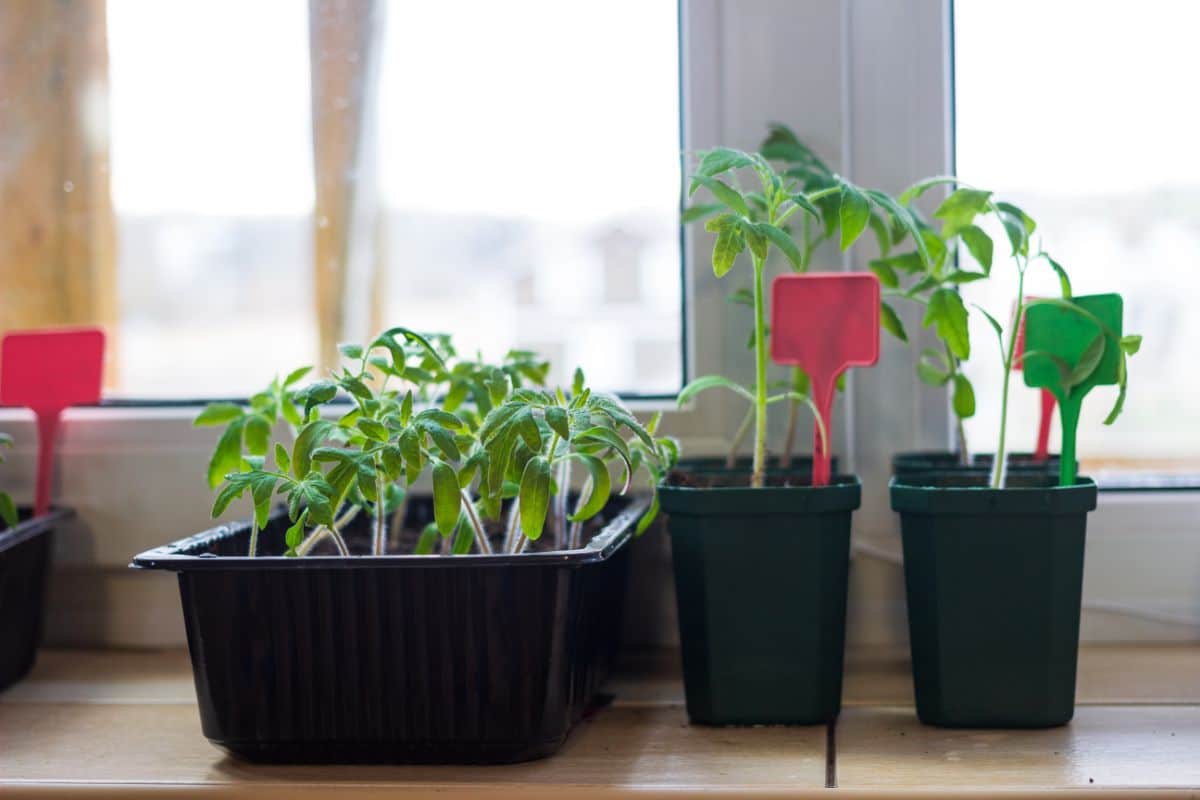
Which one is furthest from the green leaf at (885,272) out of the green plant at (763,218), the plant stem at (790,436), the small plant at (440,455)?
the small plant at (440,455)

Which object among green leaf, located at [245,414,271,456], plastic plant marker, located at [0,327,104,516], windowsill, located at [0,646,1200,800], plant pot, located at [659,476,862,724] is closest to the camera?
windowsill, located at [0,646,1200,800]

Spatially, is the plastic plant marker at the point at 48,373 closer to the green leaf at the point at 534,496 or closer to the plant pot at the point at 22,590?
the plant pot at the point at 22,590

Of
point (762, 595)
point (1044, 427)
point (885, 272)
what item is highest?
point (885, 272)

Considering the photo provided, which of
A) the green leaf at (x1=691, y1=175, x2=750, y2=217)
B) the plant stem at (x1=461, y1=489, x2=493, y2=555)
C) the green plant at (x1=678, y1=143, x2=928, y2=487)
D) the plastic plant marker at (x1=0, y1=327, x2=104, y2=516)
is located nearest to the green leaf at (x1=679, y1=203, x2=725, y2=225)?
the green plant at (x1=678, y1=143, x2=928, y2=487)

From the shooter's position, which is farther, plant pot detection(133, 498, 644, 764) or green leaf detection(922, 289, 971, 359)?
green leaf detection(922, 289, 971, 359)

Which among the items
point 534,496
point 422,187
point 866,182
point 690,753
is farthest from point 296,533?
point 866,182

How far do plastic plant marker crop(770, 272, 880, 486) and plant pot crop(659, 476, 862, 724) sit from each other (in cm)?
6

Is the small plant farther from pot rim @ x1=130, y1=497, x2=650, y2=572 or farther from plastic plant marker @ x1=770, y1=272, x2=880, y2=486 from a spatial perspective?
plastic plant marker @ x1=770, y1=272, x2=880, y2=486

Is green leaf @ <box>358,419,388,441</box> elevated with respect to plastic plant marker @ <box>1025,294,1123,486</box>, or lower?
lower

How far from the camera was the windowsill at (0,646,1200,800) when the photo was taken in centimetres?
75

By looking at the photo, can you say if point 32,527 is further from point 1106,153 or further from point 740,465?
point 1106,153

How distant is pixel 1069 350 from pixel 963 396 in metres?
0.12

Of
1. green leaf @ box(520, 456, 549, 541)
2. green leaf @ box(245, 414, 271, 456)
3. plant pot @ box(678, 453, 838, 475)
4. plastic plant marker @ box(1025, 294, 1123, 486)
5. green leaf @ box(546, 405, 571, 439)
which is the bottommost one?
plant pot @ box(678, 453, 838, 475)

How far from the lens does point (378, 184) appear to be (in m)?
1.21
